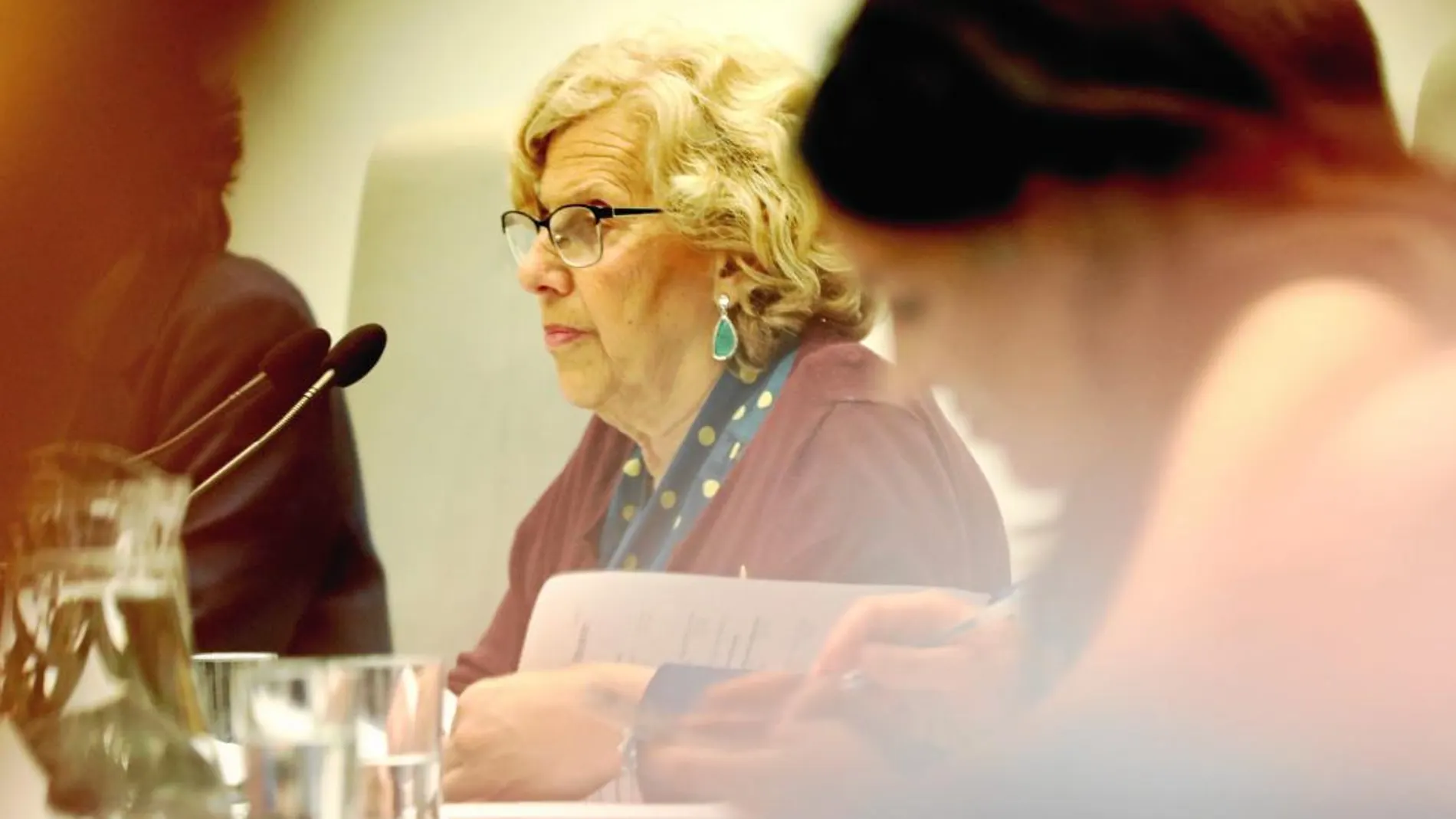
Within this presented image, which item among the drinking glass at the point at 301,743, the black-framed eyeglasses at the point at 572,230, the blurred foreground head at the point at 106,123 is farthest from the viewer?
the blurred foreground head at the point at 106,123

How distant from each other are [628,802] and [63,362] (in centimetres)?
52

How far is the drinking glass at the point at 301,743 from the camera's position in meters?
0.75

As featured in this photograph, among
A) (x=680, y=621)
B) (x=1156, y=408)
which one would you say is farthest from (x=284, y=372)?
(x=1156, y=408)

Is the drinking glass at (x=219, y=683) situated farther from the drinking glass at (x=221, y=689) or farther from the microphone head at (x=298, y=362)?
the microphone head at (x=298, y=362)

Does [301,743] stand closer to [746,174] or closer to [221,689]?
[221,689]

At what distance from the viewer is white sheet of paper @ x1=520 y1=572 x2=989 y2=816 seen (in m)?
0.79

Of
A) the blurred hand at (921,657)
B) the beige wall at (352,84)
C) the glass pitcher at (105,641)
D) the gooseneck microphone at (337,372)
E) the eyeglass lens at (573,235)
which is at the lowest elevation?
the blurred hand at (921,657)

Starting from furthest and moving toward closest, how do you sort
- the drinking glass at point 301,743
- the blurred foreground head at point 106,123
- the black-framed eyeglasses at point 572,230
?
the blurred foreground head at point 106,123 < the black-framed eyeglasses at point 572,230 < the drinking glass at point 301,743

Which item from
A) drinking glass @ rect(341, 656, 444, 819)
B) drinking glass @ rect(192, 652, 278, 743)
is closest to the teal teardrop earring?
drinking glass @ rect(341, 656, 444, 819)

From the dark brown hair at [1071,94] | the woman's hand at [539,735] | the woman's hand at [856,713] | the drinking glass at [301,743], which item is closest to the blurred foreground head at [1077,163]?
the dark brown hair at [1071,94]

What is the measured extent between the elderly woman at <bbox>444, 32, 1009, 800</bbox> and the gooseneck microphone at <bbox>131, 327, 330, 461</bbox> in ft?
0.52

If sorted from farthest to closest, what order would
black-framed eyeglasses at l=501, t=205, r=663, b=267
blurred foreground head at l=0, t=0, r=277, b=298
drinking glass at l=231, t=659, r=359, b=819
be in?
blurred foreground head at l=0, t=0, r=277, b=298 < black-framed eyeglasses at l=501, t=205, r=663, b=267 < drinking glass at l=231, t=659, r=359, b=819

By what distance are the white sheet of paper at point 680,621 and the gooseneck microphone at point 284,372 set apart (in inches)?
9.1

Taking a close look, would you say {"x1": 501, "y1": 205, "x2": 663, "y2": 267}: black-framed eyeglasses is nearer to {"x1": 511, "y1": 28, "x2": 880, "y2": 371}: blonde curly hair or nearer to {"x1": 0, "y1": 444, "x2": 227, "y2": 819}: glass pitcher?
{"x1": 511, "y1": 28, "x2": 880, "y2": 371}: blonde curly hair
